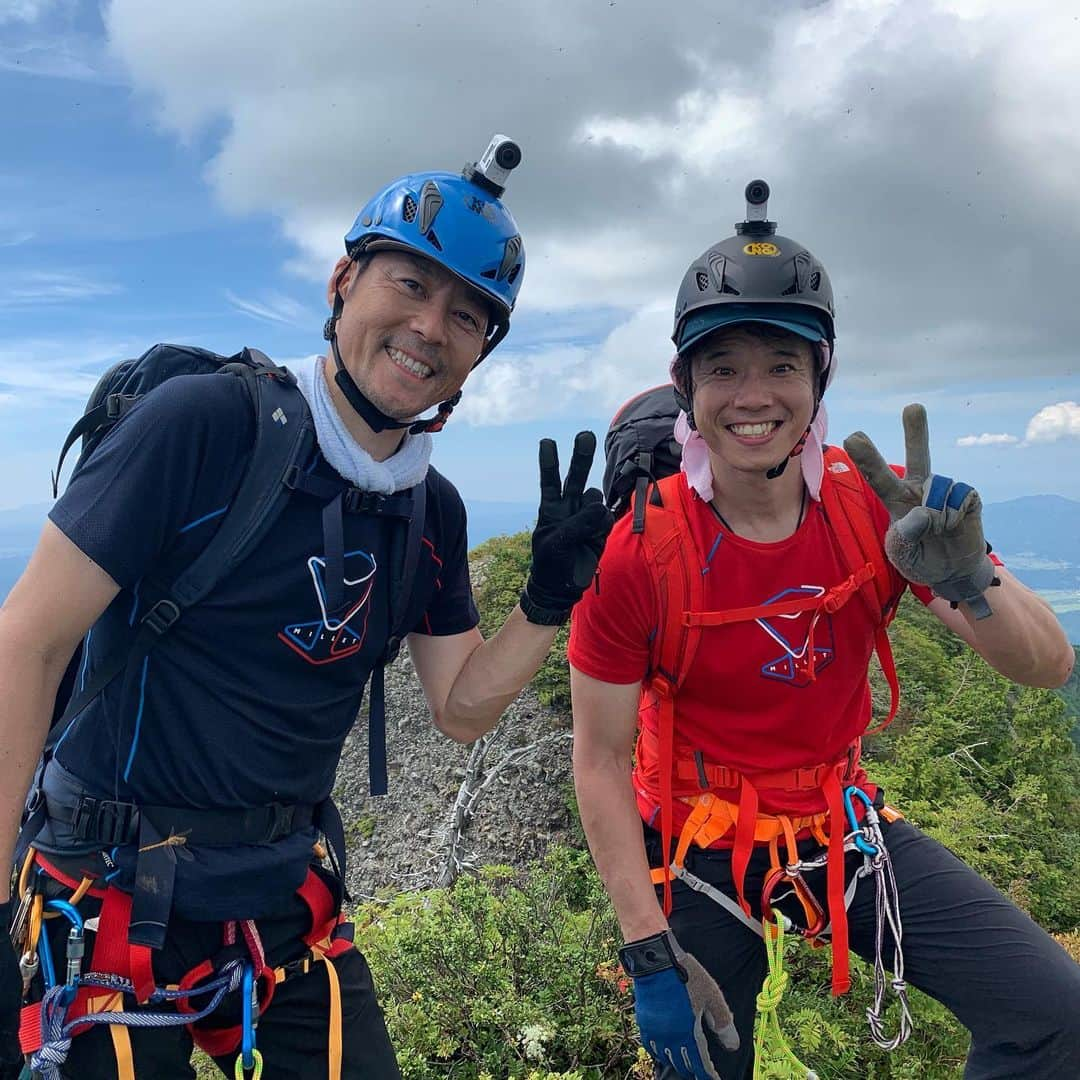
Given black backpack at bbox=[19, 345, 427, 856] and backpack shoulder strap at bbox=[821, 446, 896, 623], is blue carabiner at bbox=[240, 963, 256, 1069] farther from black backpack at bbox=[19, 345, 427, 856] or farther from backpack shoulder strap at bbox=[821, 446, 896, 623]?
backpack shoulder strap at bbox=[821, 446, 896, 623]

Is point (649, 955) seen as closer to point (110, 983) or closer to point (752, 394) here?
point (110, 983)

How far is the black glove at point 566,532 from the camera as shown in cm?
348

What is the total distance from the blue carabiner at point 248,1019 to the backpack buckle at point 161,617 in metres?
1.50

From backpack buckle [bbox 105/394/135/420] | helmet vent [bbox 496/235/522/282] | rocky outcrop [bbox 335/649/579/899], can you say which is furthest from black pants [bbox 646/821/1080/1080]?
rocky outcrop [bbox 335/649/579/899]

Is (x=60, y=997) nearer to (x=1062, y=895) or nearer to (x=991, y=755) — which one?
(x=1062, y=895)

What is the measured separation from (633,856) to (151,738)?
7.48ft

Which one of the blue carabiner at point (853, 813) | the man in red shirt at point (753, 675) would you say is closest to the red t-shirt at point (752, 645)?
the man in red shirt at point (753, 675)

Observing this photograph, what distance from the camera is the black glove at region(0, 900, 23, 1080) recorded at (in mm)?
2754

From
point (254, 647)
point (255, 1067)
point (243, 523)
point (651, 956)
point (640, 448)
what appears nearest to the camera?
point (243, 523)

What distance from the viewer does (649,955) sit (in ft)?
12.1

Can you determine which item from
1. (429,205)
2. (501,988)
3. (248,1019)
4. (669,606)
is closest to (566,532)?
(669,606)

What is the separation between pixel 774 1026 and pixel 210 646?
3106mm

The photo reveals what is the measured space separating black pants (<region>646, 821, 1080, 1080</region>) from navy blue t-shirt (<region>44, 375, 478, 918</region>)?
2.07m

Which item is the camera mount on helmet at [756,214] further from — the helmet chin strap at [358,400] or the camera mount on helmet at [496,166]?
the helmet chin strap at [358,400]
